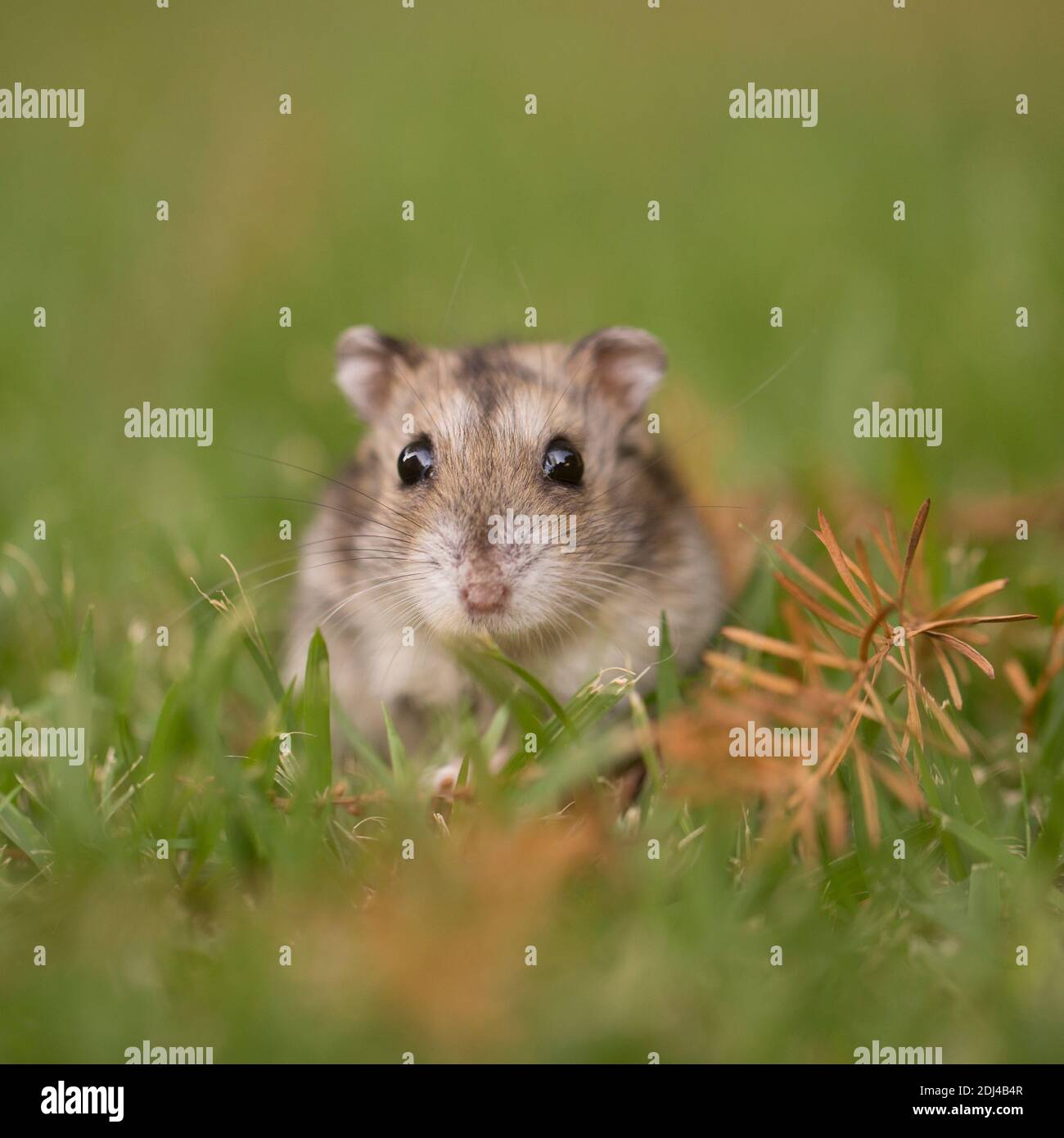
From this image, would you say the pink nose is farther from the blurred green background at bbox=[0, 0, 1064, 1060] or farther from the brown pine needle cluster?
the blurred green background at bbox=[0, 0, 1064, 1060]

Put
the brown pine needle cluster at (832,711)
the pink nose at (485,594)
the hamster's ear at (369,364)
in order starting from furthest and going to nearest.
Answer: the hamster's ear at (369,364), the pink nose at (485,594), the brown pine needle cluster at (832,711)

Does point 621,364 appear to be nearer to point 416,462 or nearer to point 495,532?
point 416,462

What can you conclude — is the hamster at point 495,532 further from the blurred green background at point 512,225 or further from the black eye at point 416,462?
the blurred green background at point 512,225

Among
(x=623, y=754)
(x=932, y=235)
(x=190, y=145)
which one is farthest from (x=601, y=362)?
(x=190, y=145)

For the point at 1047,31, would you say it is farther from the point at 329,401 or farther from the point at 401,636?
the point at 401,636

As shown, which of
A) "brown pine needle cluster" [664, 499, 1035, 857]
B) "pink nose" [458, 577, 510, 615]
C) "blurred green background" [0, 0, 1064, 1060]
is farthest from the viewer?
"blurred green background" [0, 0, 1064, 1060]

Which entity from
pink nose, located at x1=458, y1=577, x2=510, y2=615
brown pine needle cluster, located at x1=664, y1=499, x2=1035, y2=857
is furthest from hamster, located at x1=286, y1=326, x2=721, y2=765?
brown pine needle cluster, located at x1=664, y1=499, x2=1035, y2=857

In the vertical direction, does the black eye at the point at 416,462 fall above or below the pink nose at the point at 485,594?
above

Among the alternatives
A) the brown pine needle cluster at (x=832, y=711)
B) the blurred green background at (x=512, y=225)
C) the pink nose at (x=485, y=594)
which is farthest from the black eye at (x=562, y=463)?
the blurred green background at (x=512, y=225)
